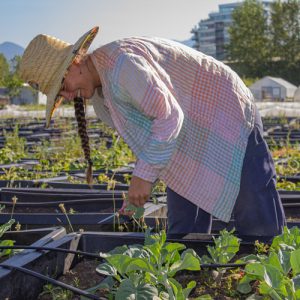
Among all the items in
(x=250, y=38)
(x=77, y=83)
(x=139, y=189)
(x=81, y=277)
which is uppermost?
(x=250, y=38)

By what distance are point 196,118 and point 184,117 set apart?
0.04 m

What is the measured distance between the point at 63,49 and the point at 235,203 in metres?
0.84

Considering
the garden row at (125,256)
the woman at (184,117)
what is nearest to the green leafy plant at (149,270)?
the garden row at (125,256)

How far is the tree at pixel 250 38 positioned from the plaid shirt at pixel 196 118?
43.6 metres

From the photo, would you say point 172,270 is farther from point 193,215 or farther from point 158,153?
point 193,215

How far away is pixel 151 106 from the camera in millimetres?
1768

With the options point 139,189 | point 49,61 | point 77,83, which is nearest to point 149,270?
point 139,189

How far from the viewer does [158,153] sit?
1.81m

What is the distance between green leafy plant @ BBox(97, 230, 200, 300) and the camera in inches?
53.1

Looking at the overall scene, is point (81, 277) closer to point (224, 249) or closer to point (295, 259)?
point (224, 249)

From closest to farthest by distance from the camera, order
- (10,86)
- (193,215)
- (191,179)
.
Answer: (191,179)
(193,215)
(10,86)

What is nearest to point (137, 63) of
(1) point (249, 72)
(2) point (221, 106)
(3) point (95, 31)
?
(3) point (95, 31)

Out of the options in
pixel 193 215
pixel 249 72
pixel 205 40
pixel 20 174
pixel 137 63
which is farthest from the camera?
pixel 205 40

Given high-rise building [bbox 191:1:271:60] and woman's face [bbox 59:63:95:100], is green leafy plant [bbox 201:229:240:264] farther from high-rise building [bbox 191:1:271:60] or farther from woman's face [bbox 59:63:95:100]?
high-rise building [bbox 191:1:271:60]
